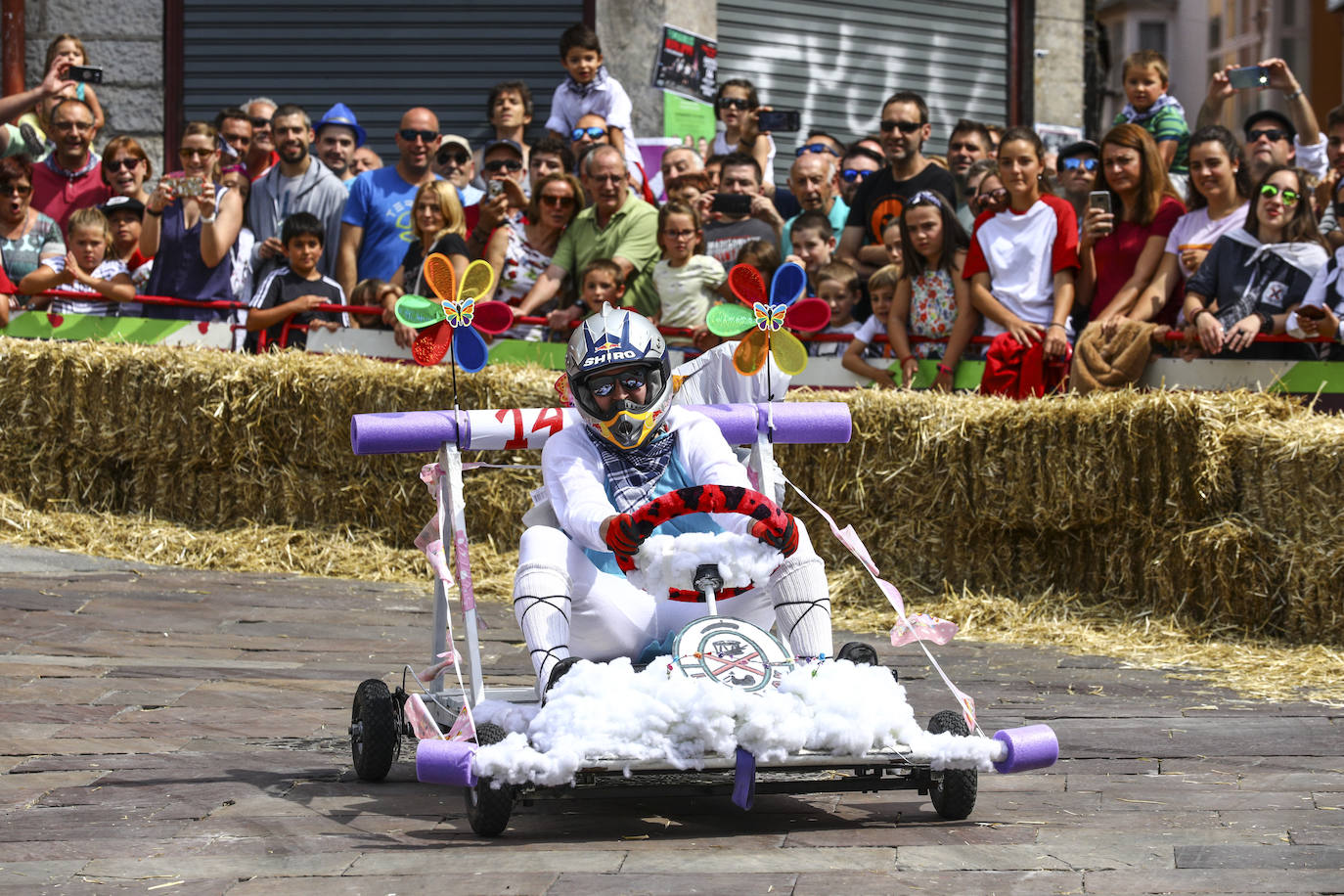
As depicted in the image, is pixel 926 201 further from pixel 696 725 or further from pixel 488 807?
pixel 488 807

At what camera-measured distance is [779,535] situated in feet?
17.4

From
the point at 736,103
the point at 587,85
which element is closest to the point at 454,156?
the point at 587,85

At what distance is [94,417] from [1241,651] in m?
6.69

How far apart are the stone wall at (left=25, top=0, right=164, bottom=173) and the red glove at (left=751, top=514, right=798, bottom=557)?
39.1 feet

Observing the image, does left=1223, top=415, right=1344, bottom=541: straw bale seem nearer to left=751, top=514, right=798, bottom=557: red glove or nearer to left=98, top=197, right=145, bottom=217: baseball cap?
left=751, top=514, right=798, bottom=557: red glove

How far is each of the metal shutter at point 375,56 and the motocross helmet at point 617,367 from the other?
1025cm

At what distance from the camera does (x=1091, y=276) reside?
928cm

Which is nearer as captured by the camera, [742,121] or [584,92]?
[742,121]

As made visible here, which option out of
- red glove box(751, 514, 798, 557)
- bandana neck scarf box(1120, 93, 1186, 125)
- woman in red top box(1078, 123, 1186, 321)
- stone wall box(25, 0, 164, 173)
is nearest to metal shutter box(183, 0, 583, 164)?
stone wall box(25, 0, 164, 173)

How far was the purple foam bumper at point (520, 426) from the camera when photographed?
5953 mm

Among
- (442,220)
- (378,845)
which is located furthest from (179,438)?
(378,845)

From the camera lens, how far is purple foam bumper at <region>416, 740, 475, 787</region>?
4.71 meters

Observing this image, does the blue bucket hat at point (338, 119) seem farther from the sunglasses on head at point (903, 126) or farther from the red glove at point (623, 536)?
the red glove at point (623, 536)

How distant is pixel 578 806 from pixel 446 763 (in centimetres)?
79
